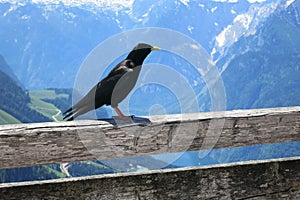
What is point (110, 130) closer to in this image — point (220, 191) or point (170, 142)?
point (170, 142)

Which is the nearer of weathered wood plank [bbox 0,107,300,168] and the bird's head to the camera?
weathered wood plank [bbox 0,107,300,168]

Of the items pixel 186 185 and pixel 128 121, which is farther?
pixel 128 121

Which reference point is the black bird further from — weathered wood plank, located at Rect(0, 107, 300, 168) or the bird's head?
weathered wood plank, located at Rect(0, 107, 300, 168)

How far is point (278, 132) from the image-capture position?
7.35 ft

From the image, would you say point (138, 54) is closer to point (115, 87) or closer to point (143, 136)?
point (115, 87)

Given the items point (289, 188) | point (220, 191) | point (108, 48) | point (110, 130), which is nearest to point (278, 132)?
point (289, 188)

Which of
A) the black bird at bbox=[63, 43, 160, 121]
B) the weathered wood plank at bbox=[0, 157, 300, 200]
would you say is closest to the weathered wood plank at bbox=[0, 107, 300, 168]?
the weathered wood plank at bbox=[0, 157, 300, 200]

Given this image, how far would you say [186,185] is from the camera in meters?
1.94

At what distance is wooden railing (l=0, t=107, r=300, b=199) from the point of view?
5.95 feet

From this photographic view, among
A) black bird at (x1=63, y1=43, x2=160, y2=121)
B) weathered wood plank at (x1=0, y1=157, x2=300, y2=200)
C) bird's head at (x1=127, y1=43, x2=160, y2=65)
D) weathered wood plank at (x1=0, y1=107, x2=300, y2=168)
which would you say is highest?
bird's head at (x1=127, y1=43, x2=160, y2=65)

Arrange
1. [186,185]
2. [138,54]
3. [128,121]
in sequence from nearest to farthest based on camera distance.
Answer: [186,185], [128,121], [138,54]

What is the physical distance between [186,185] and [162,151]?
21 centimetres

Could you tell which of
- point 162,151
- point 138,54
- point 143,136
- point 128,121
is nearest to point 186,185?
point 162,151

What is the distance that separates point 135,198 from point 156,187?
0.36 ft
